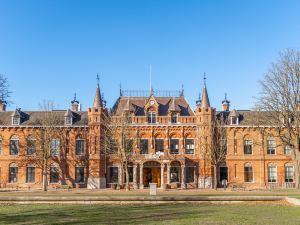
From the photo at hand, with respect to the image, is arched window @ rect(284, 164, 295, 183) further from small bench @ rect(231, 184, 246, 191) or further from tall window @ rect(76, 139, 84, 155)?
tall window @ rect(76, 139, 84, 155)

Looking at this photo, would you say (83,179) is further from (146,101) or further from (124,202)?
(124,202)

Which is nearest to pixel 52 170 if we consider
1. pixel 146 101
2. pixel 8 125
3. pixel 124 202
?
pixel 8 125

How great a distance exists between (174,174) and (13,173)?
2068 cm

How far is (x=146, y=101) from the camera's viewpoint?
50875mm

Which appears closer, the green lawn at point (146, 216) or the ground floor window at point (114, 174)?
the green lawn at point (146, 216)

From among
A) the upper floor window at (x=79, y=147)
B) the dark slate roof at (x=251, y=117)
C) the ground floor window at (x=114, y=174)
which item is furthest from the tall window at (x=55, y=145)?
the dark slate roof at (x=251, y=117)

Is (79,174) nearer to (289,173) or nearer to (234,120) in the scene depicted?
(234,120)

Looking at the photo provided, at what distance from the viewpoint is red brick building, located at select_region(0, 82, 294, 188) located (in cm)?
4781

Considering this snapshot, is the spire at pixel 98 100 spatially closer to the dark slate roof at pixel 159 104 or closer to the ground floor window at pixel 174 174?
the dark slate roof at pixel 159 104

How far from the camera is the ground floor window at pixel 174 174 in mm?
48312

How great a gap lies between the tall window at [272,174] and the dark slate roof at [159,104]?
12.2 m

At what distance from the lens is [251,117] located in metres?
46.1

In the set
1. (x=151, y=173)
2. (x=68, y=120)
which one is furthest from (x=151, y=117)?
(x=68, y=120)

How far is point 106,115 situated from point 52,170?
32.4 feet
